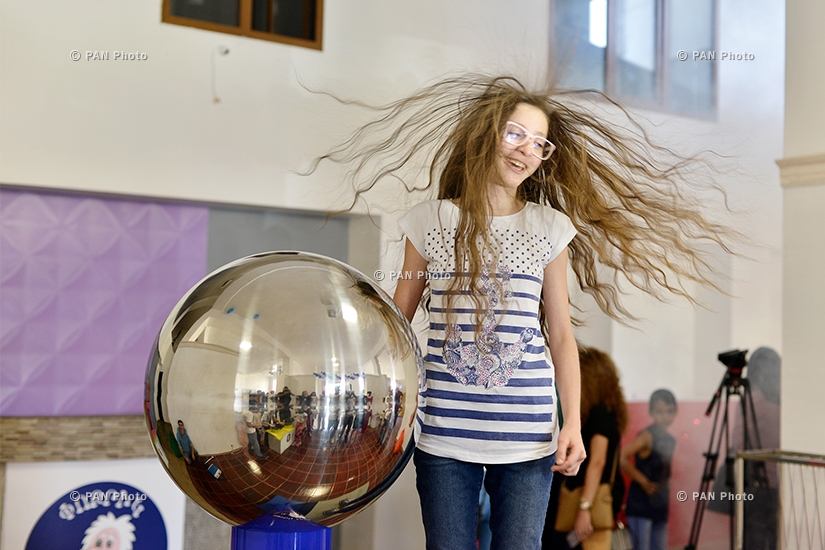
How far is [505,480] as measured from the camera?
135cm

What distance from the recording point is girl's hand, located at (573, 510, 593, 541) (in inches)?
143

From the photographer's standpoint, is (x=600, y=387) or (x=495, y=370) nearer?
(x=495, y=370)

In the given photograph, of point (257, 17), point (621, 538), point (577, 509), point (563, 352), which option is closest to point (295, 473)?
point (563, 352)

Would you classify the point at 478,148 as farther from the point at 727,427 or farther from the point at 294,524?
the point at 727,427

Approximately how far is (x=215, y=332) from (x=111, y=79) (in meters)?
2.58

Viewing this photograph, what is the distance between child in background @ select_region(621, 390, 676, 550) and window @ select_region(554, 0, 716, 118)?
5.56 feet

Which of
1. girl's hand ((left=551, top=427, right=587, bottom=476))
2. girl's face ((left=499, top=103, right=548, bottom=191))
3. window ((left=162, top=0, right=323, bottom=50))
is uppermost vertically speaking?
window ((left=162, top=0, right=323, bottom=50))

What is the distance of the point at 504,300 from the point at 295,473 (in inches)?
23.6

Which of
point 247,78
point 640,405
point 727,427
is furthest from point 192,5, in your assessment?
point 727,427

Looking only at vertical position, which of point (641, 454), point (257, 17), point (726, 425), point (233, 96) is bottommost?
point (641, 454)

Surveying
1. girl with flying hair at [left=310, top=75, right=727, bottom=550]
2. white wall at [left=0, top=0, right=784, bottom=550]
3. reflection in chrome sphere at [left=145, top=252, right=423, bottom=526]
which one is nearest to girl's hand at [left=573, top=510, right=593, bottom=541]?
white wall at [left=0, top=0, right=784, bottom=550]

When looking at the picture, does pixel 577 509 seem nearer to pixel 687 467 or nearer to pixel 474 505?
pixel 687 467

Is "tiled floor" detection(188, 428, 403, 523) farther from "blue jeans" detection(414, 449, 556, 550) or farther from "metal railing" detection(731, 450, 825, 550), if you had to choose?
"metal railing" detection(731, 450, 825, 550)

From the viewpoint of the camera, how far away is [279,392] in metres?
0.83
